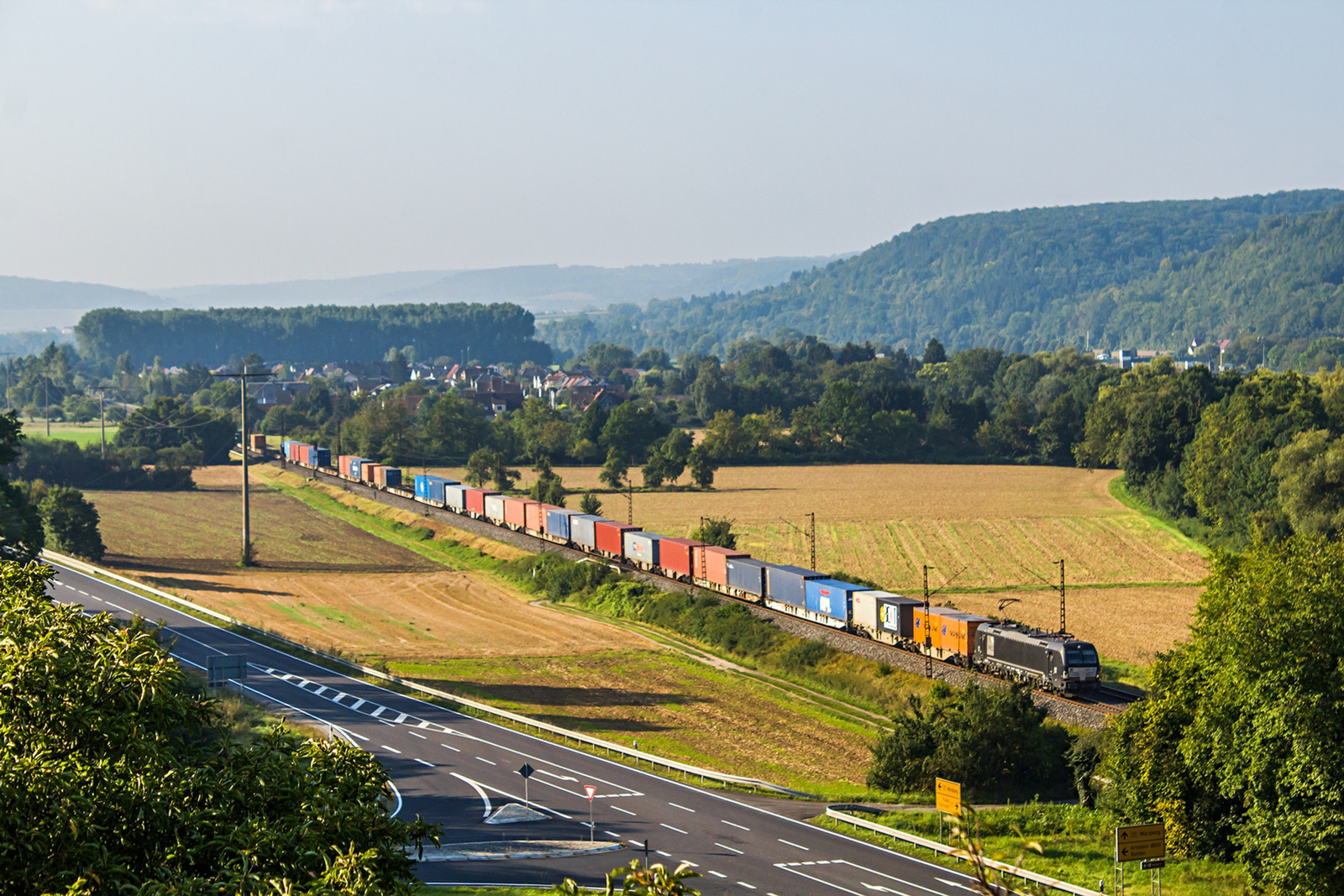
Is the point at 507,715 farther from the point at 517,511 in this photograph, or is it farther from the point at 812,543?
the point at 517,511

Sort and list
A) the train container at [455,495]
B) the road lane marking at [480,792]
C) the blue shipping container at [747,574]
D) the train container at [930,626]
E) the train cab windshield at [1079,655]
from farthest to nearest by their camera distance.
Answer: the train container at [455,495], the blue shipping container at [747,574], the train container at [930,626], the train cab windshield at [1079,655], the road lane marking at [480,792]

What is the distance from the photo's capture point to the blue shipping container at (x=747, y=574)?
2623 inches

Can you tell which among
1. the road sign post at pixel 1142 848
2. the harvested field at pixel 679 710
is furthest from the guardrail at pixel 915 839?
the harvested field at pixel 679 710

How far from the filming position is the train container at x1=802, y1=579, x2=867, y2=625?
59219 mm

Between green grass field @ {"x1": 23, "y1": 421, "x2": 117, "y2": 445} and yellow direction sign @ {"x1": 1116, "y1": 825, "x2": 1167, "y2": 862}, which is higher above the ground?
green grass field @ {"x1": 23, "y1": 421, "x2": 117, "y2": 445}

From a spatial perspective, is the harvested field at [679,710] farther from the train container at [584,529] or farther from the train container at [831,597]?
the train container at [584,529]

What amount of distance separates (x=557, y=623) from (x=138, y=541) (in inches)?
1796

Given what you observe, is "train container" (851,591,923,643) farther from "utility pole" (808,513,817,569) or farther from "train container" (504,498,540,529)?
"train container" (504,498,540,529)

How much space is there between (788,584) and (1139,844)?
32.7 metres

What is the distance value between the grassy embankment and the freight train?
8.66 metres

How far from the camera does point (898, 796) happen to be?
4188 centimetres

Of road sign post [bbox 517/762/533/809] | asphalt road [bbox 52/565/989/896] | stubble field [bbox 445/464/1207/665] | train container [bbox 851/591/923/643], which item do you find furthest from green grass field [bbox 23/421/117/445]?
road sign post [bbox 517/762/533/809]

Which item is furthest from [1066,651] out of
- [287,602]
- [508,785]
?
[287,602]

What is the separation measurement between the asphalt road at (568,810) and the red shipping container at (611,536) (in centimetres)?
2638
